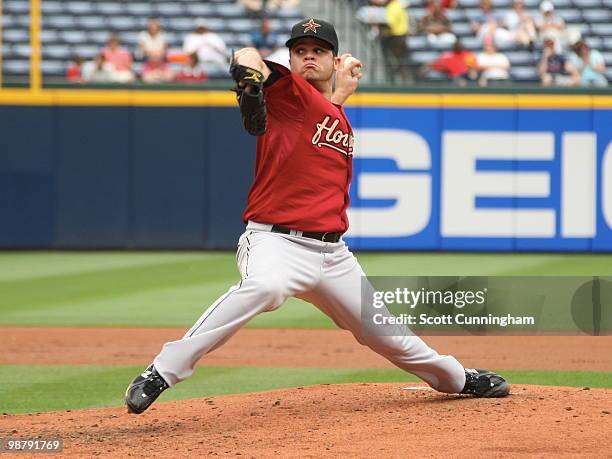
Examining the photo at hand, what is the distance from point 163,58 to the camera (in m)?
17.2

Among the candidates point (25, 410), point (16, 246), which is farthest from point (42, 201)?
point (25, 410)

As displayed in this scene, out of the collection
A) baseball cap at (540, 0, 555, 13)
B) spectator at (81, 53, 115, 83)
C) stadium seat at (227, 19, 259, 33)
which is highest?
baseball cap at (540, 0, 555, 13)

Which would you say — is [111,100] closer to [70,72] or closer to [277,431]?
[70,72]

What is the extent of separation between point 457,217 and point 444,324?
31.8ft

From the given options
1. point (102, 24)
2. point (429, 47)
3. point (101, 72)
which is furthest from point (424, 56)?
point (102, 24)

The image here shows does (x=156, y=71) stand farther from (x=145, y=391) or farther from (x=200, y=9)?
(x=145, y=391)

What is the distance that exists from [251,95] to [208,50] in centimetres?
1307

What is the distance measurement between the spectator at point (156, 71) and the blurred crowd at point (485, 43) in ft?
9.61

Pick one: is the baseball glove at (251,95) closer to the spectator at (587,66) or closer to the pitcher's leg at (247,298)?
the pitcher's leg at (247,298)

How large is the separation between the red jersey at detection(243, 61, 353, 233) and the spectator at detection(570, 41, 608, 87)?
11.6m

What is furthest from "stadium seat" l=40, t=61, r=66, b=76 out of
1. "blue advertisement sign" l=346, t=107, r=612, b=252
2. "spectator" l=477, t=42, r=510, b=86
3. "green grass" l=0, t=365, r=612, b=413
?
"green grass" l=0, t=365, r=612, b=413

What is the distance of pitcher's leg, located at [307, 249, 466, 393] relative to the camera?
5.22 meters

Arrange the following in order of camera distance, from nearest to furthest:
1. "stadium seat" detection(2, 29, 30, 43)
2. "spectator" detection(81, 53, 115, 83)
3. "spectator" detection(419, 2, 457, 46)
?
"spectator" detection(81, 53, 115, 83) < "spectator" detection(419, 2, 457, 46) < "stadium seat" detection(2, 29, 30, 43)

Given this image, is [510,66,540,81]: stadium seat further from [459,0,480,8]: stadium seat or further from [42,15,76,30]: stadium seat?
[42,15,76,30]: stadium seat
